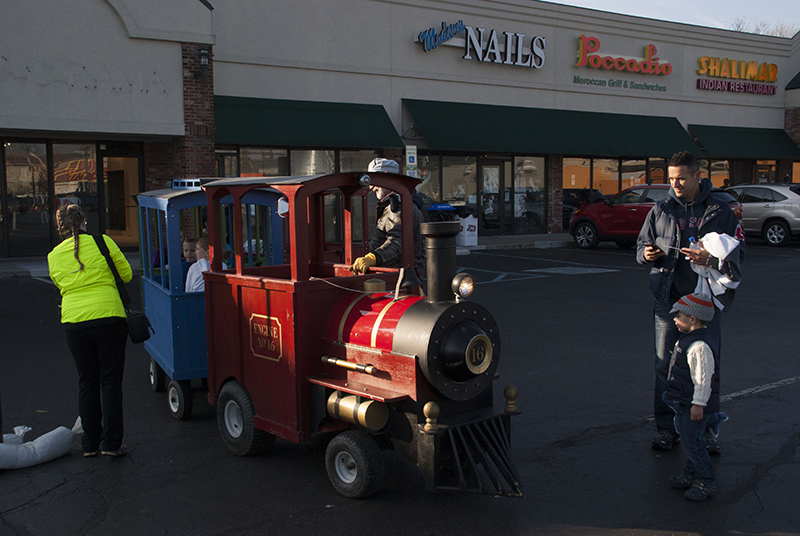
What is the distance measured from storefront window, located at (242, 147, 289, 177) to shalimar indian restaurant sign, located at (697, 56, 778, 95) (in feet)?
52.8

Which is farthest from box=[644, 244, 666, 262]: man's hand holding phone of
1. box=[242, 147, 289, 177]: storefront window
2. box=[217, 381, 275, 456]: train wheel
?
box=[242, 147, 289, 177]: storefront window

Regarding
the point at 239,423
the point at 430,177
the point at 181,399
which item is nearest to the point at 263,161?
the point at 430,177

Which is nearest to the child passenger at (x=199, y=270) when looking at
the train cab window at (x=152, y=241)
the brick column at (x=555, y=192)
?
the train cab window at (x=152, y=241)

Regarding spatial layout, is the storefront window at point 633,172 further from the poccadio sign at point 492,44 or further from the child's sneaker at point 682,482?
the child's sneaker at point 682,482

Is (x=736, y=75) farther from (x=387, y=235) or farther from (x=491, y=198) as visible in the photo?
(x=387, y=235)

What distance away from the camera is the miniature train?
Result: 3.90 meters

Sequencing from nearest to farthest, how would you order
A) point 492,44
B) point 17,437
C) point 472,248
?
point 17,437 → point 472,248 → point 492,44

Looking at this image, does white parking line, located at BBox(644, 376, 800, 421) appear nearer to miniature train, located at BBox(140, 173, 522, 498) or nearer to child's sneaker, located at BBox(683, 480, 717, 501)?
child's sneaker, located at BBox(683, 480, 717, 501)

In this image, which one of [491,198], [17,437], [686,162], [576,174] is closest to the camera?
[686,162]

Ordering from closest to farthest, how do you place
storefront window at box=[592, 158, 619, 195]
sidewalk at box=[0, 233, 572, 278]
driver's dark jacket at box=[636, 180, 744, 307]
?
driver's dark jacket at box=[636, 180, 744, 307]
sidewalk at box=[0, 233, 572, 278]
storefront window at box=[592, 158, 619, 195]

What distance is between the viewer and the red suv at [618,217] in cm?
1845

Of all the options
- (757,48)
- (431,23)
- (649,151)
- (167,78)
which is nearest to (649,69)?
(649,151)

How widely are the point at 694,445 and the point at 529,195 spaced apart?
1960 centimetres

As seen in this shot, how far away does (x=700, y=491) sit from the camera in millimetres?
4023
